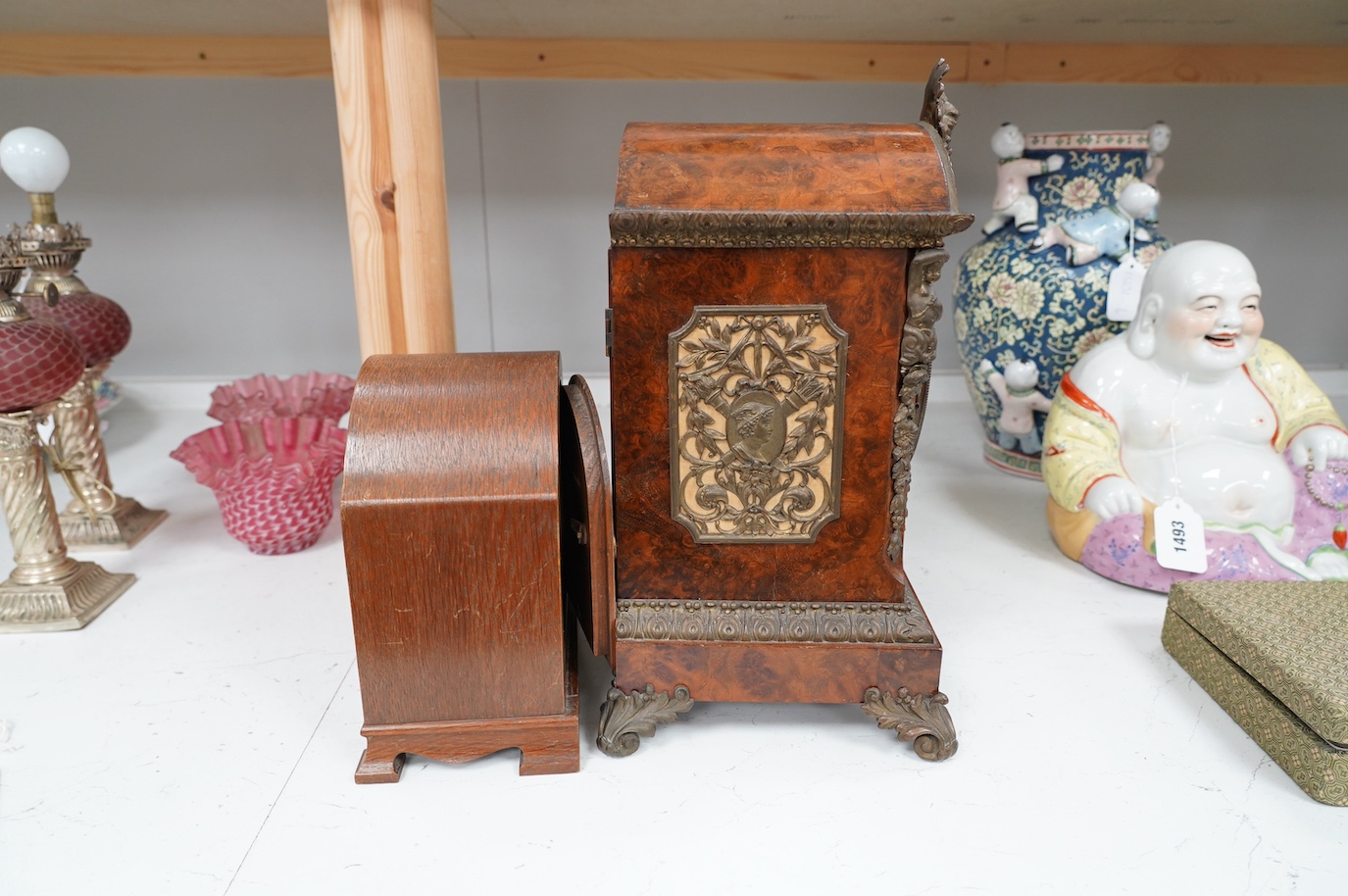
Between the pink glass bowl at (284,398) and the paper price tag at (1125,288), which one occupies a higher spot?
the paper price tag at (1125,288)

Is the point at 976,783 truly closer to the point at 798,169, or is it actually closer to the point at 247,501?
the point at 798,169


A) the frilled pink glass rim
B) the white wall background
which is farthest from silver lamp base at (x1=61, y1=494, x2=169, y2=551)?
the white wall background

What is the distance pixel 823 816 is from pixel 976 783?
182mm

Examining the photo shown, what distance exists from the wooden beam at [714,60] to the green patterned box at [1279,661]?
1384mm

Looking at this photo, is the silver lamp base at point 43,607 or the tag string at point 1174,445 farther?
the tag string at point 1174,445

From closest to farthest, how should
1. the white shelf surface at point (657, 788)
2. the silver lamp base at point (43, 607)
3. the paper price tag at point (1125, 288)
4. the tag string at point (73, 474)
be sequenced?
the white shelf surface at point (657, 788)
the silver lamp base at point (43, 607)
the tag string at point (73, 474)
the paper price tag at point (1125, 288)

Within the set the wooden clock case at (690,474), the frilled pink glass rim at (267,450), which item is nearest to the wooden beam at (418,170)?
the frilled pink glass rim at (267,450)

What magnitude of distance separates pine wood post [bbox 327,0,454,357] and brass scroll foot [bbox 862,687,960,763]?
848 millimetres

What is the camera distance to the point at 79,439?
1539 mm

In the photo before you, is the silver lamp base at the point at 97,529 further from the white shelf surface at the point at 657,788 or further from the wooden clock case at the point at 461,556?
the wooden clock case at the point at 461,556

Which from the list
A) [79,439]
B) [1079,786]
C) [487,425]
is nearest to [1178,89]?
[1079,786]

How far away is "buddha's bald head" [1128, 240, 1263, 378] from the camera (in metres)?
1.34

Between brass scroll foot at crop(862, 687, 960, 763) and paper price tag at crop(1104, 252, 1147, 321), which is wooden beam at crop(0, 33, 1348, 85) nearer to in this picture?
paper price tag at crop(1104, 252, 1147, 321)

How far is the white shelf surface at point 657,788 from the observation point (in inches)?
33.7
